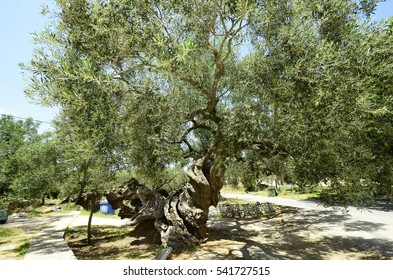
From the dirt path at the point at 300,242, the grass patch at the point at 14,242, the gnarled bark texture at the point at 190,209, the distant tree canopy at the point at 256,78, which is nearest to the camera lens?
the distant tree canopy at the point at 256,78

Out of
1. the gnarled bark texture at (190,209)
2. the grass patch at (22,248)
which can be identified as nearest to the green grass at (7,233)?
the grass patch at (22,248)

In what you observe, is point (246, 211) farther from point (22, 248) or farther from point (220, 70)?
point (220, 70)

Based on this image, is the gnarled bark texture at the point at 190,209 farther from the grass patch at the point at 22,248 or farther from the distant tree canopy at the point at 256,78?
the grass patch at the point at 22,248

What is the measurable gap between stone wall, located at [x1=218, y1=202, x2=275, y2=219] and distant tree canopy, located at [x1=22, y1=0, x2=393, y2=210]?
18395mm

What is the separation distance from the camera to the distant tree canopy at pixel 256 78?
27.3ft

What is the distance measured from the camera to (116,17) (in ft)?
29.4

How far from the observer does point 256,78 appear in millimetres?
10305

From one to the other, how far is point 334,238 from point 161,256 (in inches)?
468

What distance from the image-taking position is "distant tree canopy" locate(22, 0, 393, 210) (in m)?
8.31

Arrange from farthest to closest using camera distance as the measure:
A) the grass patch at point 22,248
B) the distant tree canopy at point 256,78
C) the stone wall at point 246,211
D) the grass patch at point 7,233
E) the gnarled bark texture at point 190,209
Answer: the stone wall at point 246,211, the grass patch at point 7,233, the grass patch at point 22,248, the gnarled bark texture at point 190,209, the distant tree canopy at point 256,78

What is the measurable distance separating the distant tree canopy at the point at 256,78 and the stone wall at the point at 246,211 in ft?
60.4


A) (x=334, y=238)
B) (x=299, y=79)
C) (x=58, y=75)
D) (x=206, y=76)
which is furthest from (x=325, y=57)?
(x=334, y=238)

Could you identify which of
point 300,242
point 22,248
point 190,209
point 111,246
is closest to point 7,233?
point 22,248
